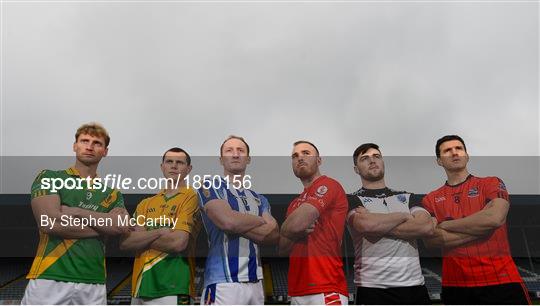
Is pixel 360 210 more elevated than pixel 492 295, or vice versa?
pixel 360 210

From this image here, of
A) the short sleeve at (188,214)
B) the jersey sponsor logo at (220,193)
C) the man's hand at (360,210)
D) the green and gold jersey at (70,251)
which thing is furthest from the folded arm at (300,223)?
the green and gold jersey at (70,251)

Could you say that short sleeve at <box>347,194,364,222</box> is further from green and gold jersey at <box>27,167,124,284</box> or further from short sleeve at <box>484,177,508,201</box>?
green and gold jersey at <box>27,167,124,284</box>

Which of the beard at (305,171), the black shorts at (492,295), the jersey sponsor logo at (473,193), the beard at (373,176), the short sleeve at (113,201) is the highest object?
the beard at (305,171)

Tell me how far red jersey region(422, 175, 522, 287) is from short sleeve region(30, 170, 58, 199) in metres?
3.46

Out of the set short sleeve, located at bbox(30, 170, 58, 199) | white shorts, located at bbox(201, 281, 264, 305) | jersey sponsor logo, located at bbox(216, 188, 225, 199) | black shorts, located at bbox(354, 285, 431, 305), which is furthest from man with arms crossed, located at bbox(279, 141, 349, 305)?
short sleeve, located at bbox(30, 170, 58, 199)

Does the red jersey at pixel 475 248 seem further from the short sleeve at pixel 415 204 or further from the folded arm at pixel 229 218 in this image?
the folded arm at pixel 229 218

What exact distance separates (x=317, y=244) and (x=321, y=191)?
466 millimetres

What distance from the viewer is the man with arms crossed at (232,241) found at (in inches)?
134

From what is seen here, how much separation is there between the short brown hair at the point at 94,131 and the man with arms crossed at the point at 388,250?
2.42m

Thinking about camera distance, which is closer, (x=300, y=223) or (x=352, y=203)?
(x=300, y=223)

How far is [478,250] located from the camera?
380 centimetres

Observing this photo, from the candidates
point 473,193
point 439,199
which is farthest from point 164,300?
point 473,193

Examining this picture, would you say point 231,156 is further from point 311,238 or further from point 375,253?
point 375,253

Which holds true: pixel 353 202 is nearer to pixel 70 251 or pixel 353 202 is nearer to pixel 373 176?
pixel 373 176
